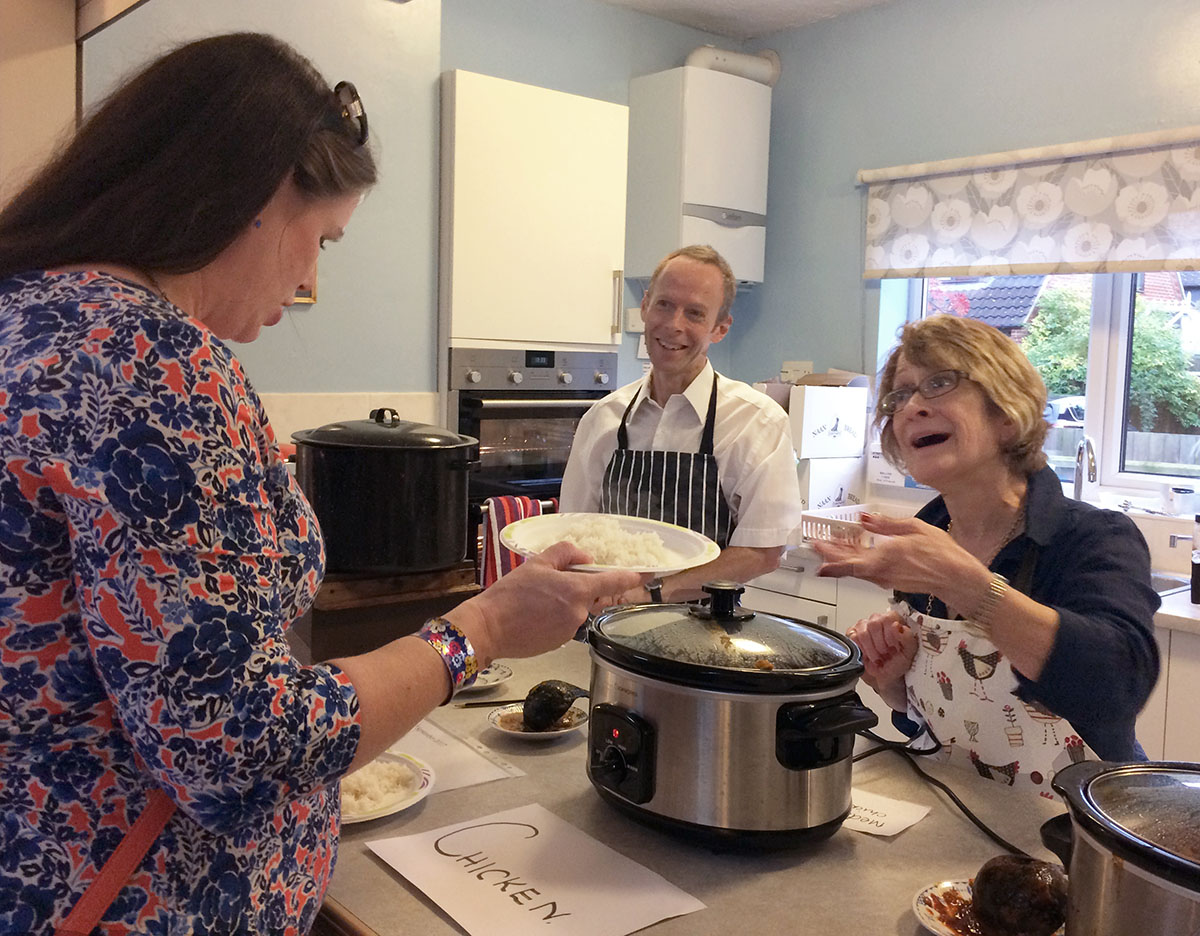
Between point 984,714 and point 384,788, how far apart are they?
799 mm

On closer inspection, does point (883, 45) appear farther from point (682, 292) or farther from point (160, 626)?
point (160, 626)

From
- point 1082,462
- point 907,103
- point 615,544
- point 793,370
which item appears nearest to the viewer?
point 615,544

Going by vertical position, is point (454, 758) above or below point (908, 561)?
below

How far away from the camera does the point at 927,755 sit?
1380 millimetres

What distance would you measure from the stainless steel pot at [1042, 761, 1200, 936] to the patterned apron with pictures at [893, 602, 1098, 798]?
1.63 feet

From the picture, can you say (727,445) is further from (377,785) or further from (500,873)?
(500,873)

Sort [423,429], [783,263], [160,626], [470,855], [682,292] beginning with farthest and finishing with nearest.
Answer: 1. [783,263]
2. [682,292]
3. [423,429]
4. [470,855]
5. [160,626]

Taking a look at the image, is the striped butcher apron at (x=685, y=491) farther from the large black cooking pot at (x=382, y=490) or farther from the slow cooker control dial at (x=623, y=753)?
the slow cooker control dial at (x=623, y=753)

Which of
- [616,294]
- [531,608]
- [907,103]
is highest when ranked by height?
[907,103]

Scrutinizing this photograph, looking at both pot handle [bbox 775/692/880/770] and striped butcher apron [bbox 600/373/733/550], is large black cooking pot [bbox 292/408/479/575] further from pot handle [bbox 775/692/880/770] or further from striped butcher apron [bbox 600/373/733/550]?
pot handle [bbox 775/692/880/770]

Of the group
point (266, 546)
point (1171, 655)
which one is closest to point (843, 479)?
point (1171, 655)

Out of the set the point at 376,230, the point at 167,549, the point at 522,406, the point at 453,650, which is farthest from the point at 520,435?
the point at 167,549

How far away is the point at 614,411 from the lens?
2445 mm

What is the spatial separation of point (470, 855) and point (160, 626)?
49cm
